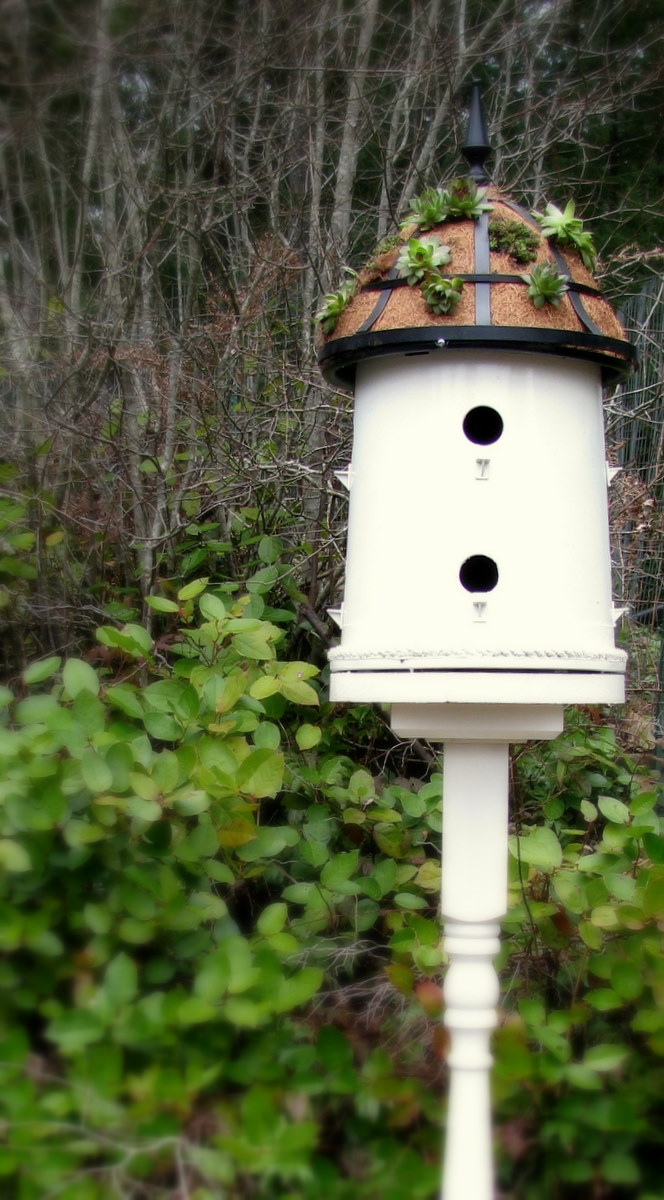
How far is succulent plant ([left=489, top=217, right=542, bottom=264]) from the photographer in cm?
161

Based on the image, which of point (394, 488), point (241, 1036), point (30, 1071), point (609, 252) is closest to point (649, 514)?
point (609, 252)

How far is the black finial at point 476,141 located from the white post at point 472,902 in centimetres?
95

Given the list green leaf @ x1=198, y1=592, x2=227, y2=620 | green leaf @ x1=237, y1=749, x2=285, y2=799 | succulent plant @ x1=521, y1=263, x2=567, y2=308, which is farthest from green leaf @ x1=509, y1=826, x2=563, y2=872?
succulent plant @ x1=521, y1=263, x2=567, y2=308

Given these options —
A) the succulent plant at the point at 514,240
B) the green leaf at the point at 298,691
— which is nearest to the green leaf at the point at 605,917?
the green leaf at the point at 298,691

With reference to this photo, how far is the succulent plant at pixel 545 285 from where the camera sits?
1529mm

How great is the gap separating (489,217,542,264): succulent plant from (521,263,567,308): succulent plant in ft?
0.21

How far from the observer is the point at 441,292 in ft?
5.06

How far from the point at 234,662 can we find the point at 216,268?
1.45 meters

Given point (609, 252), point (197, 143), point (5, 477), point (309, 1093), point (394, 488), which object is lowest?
point (309, 1093)

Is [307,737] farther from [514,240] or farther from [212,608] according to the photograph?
[514,240]

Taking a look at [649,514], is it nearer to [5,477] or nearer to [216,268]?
[216,268]

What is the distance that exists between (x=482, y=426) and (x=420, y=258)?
36 cm

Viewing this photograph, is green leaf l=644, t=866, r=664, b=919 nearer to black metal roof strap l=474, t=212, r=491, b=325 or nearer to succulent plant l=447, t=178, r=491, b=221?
black metal roof strap l=474, t=212, r=491, b=325

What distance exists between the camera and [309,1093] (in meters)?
1.54
